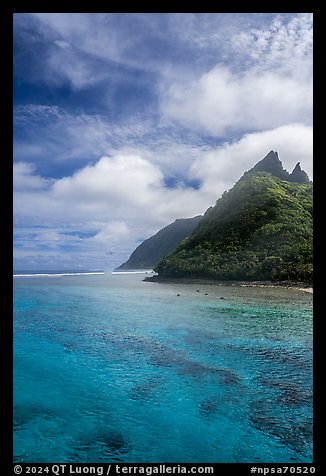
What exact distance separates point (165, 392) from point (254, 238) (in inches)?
1857

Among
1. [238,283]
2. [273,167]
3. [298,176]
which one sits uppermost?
[273,167]

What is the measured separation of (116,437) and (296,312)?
19.4 metres

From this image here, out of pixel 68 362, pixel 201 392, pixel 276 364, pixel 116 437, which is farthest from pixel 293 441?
pixel 68 362

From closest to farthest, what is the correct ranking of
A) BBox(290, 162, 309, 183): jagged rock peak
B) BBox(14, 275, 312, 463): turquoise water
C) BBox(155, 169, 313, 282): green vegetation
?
BBox(14, 275, 312, 463): turquoise water
BBox(155, 169, 313, 282): green vegetation
BBox(290, 162, 309, 183): jagged rock peak

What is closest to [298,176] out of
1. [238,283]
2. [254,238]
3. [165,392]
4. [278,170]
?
[278,170]

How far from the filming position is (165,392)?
9633 mm

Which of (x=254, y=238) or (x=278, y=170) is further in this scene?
(x=278, y=170)

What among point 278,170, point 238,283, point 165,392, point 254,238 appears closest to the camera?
point 165,392

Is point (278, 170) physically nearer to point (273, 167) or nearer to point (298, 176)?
point (273, 167)

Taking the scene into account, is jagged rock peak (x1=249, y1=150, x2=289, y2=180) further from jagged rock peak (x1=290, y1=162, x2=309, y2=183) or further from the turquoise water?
the turquoise water

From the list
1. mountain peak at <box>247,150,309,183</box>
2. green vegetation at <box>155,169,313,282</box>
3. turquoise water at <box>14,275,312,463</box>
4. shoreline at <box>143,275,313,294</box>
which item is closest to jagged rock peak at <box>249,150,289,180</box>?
mountain peak at <box>247,150,309,183</box>

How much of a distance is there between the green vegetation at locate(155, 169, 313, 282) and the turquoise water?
2526 cm

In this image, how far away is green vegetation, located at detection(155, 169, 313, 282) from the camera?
4488 centimetres
